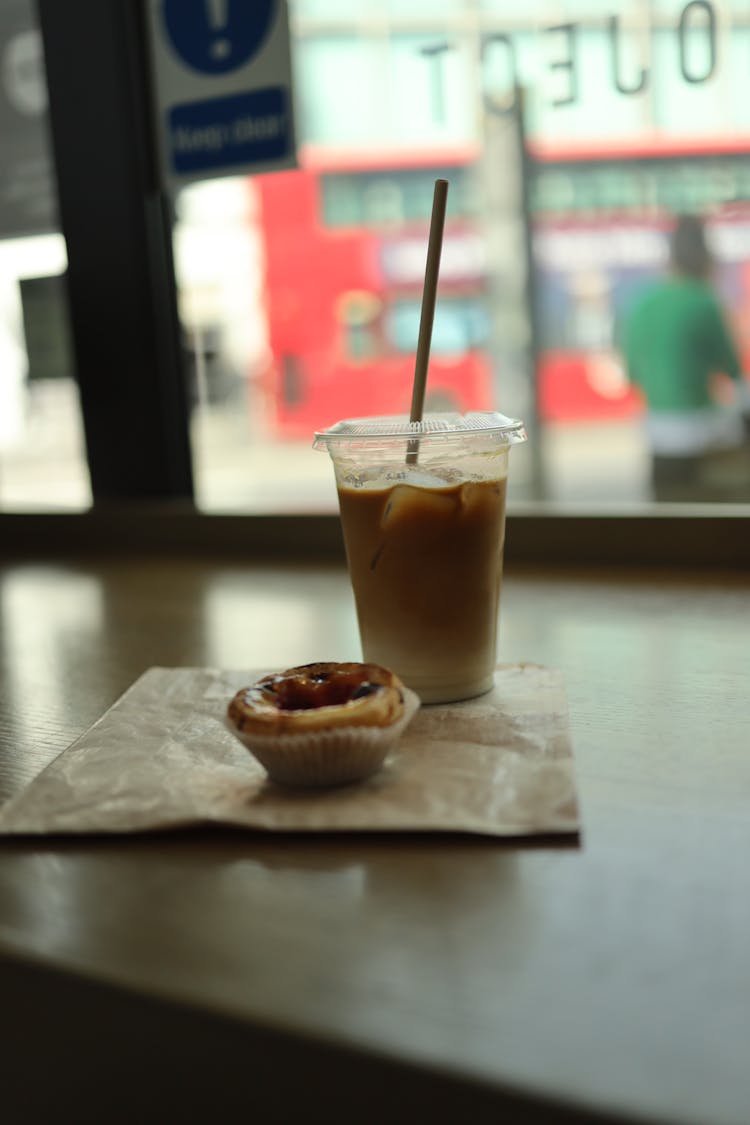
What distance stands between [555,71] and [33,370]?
3.97ft

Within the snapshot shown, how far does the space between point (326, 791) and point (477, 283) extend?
3.65 m

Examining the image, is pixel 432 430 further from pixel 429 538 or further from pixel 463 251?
pixel 463 251

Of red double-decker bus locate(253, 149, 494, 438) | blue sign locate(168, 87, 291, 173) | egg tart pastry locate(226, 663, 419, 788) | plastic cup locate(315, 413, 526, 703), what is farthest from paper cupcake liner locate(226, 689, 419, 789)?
red double-decker bus locate(253, 149, 494, 438)

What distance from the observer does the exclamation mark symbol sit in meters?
1.82

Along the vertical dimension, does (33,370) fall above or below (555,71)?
below

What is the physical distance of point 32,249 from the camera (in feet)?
7.52

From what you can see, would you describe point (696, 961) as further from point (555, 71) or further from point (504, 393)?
point (504, 393)

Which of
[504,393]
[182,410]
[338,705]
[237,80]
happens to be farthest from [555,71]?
[504,393]

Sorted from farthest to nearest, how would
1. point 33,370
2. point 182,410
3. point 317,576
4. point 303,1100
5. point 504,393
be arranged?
point 504,393
point 33,370
point 182,410
point 317,576
point 303,1100

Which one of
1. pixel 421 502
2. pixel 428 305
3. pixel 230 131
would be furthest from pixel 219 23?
pixel 421 502

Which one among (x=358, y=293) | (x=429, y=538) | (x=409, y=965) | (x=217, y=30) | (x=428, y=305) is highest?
(x=217, y=30)

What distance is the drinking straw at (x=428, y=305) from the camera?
0.89 m

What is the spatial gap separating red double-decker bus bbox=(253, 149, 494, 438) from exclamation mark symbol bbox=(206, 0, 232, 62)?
5.76ft

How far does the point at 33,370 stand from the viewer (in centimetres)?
244
